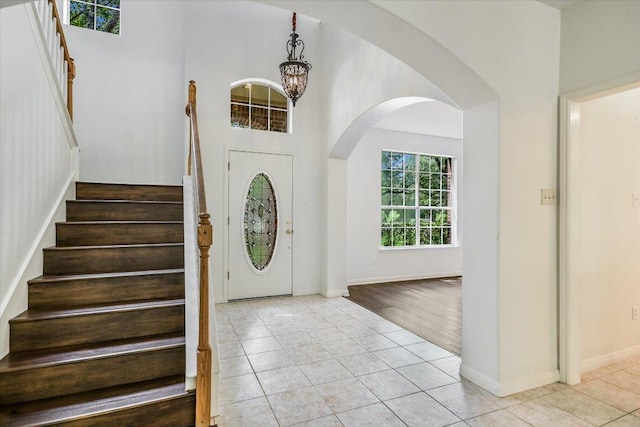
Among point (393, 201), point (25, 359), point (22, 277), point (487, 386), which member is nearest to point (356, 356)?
point (487, 386)

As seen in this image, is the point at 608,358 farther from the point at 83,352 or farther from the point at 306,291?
the point at 83,352

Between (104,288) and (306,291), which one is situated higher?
(104,288)

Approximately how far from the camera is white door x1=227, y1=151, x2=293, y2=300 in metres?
4.76

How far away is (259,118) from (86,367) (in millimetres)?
3908

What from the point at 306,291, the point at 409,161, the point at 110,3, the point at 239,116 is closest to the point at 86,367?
the point at 306,291

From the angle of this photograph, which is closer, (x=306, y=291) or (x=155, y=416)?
(x=155, y=416)

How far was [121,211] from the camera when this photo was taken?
3229 millimetres

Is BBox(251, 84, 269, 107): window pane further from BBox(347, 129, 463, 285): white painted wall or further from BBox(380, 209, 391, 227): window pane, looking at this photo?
BBox(380, 209, 391, 227): window pane

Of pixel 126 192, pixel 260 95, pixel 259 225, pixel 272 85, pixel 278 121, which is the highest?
pixel 272 85

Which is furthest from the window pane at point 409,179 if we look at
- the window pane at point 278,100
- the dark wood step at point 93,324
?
the dark wood step at point 93,324

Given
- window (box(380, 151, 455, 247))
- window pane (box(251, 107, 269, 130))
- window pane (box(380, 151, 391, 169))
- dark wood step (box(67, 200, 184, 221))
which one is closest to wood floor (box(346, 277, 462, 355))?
window (box(380, 151, 455, 247))

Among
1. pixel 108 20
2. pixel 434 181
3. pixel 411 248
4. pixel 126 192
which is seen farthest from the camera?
pixel 434 181

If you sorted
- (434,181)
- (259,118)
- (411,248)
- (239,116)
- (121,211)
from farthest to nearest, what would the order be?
(434,181), (411,248), (259,118), (239,116), (121,211)

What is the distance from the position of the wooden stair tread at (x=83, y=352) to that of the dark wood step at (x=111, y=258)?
26.9 inches
